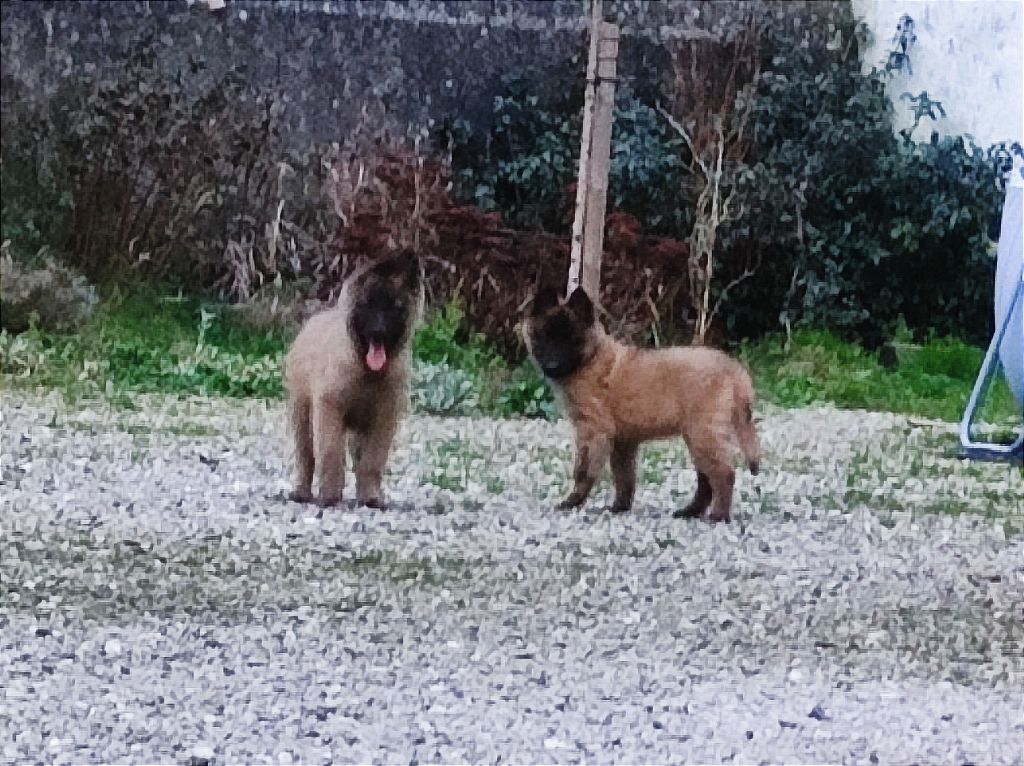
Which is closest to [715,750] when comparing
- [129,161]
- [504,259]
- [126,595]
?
[126,595]

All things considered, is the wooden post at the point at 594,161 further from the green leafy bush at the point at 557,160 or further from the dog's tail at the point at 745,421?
the dog's tail at the point at 745,421

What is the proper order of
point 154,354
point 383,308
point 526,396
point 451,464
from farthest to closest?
point 154,354 → point 526,396 → point 451,464 → point 383,308

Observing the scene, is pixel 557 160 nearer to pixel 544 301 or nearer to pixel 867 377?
pixel 544 301

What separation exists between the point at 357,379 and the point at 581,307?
1.22 feet

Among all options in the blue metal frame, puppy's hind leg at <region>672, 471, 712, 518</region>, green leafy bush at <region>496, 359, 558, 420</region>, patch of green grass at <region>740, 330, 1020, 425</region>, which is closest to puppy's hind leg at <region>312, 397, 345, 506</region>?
green leafy bush at <region>496, 359, 558, 420</region>

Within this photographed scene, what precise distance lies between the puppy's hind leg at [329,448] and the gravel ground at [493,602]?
0.24ft

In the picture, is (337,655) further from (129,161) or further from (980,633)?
(129,161)

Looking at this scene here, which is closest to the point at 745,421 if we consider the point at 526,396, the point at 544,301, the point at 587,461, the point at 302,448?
the point at 587,461

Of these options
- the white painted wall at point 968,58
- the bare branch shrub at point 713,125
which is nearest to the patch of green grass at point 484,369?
the bare branch shrub at point 713,125

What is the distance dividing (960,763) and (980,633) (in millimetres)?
509

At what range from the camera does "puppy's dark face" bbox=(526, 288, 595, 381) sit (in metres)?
2.88

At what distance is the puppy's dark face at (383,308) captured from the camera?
2785 millimetres

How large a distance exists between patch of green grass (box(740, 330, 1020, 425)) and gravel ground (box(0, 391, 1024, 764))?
42 mm

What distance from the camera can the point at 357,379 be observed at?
2.85 meters
